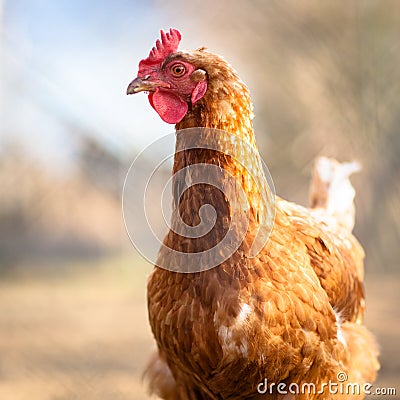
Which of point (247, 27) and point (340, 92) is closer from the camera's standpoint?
point (340, 92)

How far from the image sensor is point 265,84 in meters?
3.36

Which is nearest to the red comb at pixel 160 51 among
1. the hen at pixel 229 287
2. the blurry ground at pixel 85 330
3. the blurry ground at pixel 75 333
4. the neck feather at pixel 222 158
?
the hen at pixel 229 287

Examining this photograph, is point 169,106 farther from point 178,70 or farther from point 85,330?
point 85,330

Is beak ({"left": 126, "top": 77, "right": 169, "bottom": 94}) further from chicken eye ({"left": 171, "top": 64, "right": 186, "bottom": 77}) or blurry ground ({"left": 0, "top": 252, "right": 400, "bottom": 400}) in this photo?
blurry ground ({"left": 0, "top": 252, "right": 400, "bottom": 400})

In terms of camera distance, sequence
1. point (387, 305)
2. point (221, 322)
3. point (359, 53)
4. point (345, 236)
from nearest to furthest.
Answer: point (221, 322) → point (345, 236) → point (359, 53) → point (387, 305)

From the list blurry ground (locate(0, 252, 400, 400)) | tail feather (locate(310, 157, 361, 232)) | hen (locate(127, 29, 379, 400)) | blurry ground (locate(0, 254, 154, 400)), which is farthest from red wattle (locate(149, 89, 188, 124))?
blurry ground (locate(0, 254, 154, 400))

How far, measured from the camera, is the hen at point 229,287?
1.47 meters

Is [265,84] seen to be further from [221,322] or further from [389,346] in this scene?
[221,322]

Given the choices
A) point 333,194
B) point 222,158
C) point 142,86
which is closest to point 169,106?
point 142,86

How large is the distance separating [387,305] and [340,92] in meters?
1.46

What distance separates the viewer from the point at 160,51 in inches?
61.6

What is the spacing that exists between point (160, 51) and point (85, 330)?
2562mm

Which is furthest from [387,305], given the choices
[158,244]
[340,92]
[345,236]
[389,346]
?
[158,244]

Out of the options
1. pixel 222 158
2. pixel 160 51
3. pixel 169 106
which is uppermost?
pixel 160 51
